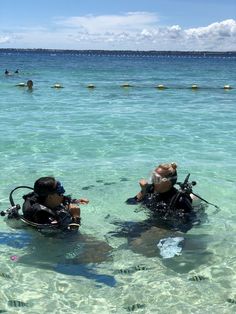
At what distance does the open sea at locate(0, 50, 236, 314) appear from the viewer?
18.8 ft

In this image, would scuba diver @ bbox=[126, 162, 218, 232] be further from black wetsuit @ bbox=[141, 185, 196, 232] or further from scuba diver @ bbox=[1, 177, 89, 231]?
scuba diver @ bbox=[1, 177, 89, 231]

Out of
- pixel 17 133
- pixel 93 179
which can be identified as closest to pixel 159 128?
pixel 17 133

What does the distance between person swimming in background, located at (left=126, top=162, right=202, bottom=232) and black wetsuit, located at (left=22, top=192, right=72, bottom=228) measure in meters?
1.49

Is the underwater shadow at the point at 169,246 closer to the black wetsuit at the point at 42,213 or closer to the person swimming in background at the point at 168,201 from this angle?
the person swimming in background at the point at 168,201

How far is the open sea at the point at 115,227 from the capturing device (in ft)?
18.8

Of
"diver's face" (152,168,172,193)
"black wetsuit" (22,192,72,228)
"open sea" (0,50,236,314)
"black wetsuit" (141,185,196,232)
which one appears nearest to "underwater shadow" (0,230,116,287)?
"open sea" (0,50,236,314)

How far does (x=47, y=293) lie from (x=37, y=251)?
1.09 m

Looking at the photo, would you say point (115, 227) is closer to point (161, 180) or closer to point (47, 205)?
point (161, 180)

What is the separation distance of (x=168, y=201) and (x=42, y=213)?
2.00m

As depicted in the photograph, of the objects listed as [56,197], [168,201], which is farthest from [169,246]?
[56,197]

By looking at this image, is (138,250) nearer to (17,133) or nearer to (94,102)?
(17,133)

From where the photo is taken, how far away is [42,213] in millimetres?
6621

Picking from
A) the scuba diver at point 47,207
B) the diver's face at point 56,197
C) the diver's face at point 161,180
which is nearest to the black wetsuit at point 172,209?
the diver's face at point 161,180

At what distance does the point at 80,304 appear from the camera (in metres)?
5.57
